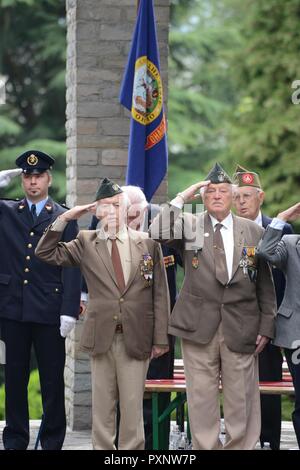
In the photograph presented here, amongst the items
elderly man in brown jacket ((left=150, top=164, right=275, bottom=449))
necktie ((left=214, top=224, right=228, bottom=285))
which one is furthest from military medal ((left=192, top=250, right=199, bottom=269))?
necktie ((left=214, top=224, right=228, bottom=285))

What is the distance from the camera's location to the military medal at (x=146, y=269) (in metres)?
7.57

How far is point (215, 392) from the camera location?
7508mm

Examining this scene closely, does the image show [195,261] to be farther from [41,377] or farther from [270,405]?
[270,405]

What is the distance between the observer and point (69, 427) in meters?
9.96

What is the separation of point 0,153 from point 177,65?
13.2 ft

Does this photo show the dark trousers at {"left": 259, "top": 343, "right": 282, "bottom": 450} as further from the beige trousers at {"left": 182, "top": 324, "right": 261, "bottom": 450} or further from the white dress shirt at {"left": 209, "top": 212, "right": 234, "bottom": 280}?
the white dress shirt at {"left": 209, "top": 212, "right": 234, "bottom": 280}

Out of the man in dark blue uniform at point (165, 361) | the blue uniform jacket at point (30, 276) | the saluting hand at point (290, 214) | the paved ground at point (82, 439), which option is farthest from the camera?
the paved ground at point (82, 439)

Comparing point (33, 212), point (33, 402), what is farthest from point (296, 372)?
point (33, 402)

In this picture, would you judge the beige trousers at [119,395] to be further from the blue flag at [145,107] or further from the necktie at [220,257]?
the blue flag at [145,107]

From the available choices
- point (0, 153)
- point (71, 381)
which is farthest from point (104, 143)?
point (0, 153)

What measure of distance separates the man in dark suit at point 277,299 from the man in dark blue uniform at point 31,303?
3.84 ft

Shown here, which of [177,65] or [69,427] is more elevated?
[177,65]

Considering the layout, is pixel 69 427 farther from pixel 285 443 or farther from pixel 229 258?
pixel 229 258

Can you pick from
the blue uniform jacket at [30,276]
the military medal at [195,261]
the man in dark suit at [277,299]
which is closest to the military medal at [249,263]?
the military medal at [195,261]
